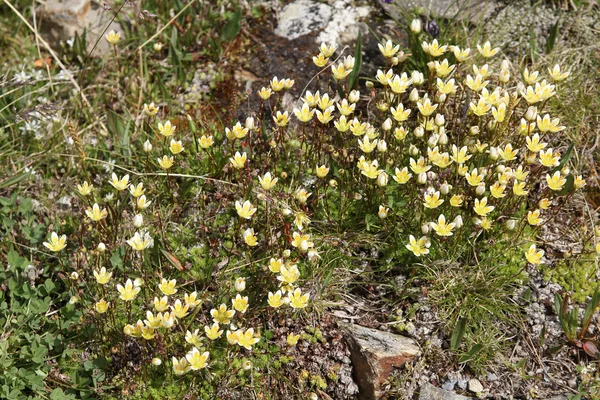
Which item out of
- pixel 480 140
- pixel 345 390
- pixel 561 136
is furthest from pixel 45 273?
pixel 561 136

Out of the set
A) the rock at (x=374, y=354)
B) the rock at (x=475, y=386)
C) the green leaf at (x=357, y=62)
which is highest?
the green leaf at (x=357, y=62)

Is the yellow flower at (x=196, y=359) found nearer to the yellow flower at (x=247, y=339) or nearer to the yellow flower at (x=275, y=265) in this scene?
the yellow flower at (x=247, y=339)

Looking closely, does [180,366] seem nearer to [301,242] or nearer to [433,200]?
[301,242]

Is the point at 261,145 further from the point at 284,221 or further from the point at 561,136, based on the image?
the point at 561,136

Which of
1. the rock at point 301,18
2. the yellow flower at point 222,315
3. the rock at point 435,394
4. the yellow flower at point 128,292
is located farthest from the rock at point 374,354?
the rock at point 301,18

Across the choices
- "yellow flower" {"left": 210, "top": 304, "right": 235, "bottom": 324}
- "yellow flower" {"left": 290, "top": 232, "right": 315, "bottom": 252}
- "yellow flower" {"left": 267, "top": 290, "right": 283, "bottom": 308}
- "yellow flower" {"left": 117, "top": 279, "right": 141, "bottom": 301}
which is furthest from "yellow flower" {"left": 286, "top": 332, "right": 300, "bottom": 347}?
"yellow flower" {"left": 117, "top": 279, "right": 141, "bottom": 301}

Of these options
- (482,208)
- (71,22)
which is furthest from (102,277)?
(71,22)
